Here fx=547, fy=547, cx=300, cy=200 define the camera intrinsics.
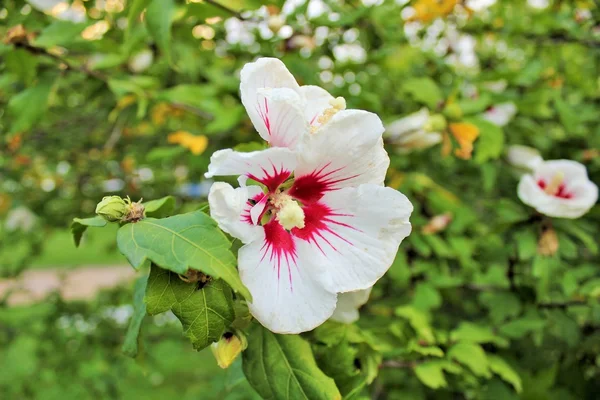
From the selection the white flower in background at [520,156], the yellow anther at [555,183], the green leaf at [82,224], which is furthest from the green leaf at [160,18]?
the white flower in background at [520,156]

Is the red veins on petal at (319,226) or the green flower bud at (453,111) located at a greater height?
the red veins on petal at (319,226)

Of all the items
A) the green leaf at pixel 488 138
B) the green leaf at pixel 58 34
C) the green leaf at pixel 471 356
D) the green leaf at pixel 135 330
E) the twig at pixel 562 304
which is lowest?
the twig at pixel 562 304

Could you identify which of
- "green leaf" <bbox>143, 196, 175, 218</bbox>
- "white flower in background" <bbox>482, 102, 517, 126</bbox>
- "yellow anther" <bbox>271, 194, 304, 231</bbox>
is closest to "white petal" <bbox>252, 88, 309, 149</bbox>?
"yellow anther" <bbox>271, 194, 304, 231</bbox>

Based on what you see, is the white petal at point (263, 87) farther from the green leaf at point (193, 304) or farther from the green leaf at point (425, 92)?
the green leaf at point (425, 92)

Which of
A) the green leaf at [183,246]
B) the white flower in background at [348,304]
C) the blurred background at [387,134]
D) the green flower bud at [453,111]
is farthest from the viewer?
the green flower bud at [453,111]

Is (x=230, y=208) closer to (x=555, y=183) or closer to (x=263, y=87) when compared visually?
(x=263, y=87)

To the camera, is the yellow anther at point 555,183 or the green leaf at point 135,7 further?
the yellow anther at point 555,183

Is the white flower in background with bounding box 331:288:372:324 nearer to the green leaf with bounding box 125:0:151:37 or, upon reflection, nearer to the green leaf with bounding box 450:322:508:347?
the green leaf with bounding box 450:322:508:347

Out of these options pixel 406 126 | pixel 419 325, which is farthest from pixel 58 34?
pixel 419 325
